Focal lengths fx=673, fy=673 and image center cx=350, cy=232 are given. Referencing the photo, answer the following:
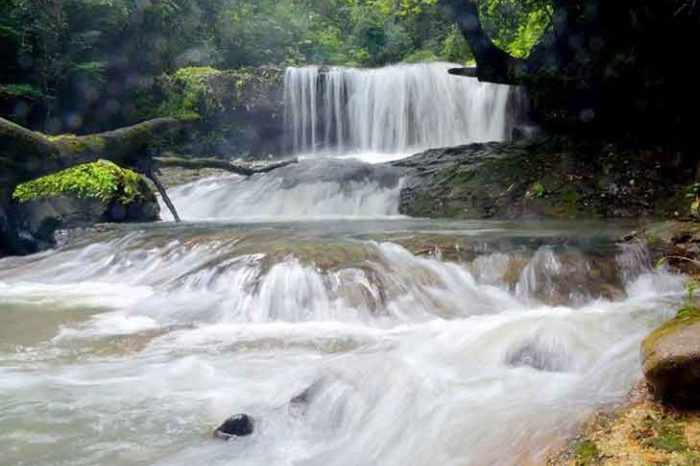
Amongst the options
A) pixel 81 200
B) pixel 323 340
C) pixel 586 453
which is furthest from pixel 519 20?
pixel 586 453

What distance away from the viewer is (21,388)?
4.33m

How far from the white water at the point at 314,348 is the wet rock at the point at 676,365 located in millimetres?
395

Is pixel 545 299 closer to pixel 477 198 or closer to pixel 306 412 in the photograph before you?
pixel 306 412

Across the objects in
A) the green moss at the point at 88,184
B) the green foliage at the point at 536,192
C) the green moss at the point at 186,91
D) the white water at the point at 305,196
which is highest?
the green moss at the point at 186,91

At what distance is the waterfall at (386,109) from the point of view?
17.0 metres

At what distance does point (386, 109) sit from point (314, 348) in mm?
13764

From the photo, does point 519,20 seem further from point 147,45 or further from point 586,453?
point 586,453

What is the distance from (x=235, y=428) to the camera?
346 cm

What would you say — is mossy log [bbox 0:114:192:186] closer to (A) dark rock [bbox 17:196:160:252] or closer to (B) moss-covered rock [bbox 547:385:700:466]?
(A) dark rock [bbox 17:196:160:252]

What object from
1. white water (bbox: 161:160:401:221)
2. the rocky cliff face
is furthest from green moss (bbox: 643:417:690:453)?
white water (bbox: 161:160:401:221)

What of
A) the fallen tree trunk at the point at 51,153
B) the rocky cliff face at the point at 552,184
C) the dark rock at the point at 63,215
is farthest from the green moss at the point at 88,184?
the rocky cliff face at the point at 552,184

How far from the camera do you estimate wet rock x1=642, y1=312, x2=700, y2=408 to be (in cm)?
271

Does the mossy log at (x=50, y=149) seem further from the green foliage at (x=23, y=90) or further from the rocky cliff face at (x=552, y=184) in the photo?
the green foliage at (x=23, y=90)

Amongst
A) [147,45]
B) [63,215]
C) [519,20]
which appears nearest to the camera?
[63,215]
